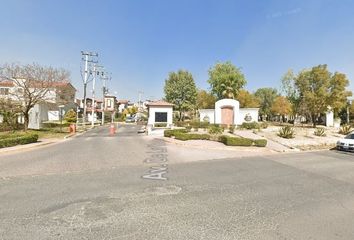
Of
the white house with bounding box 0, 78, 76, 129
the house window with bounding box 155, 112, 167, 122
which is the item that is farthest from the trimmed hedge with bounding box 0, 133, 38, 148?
the house window with bounding box 155, 112, 167, 122

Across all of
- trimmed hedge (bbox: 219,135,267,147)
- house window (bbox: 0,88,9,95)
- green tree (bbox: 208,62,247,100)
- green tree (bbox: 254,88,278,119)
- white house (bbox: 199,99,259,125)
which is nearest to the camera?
trimmed hedge (bbox: 219,135,267,147)

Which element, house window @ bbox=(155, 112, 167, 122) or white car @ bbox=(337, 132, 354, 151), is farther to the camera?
house window @ bbox=(155, 112, 167, 122)

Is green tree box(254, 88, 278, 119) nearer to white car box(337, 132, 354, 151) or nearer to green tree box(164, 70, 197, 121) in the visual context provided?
green tree box(164, 70, 197, 121)

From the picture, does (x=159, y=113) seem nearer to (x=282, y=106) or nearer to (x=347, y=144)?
(x=347, y=144)

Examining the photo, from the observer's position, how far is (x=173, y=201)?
6.67 m

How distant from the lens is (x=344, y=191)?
26.2ft

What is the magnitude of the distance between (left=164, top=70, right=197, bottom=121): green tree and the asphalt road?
152 feet

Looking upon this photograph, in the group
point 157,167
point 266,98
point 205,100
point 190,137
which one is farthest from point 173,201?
point 266,98

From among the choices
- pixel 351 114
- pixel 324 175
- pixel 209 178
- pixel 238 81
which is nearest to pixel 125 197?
pixel 209 178

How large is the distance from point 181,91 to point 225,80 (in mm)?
9746

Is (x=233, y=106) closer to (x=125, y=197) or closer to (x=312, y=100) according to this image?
(x=312, y=100)

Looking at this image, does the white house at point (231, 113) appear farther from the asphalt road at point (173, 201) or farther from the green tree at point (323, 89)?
the asphalt road at point (173, 201)

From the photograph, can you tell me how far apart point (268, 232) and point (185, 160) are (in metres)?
8.49

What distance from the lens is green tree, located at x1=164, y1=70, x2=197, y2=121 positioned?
5731 centimetres
